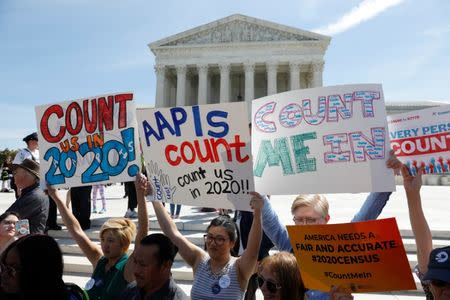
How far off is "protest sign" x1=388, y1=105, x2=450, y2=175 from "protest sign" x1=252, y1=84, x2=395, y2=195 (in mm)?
165

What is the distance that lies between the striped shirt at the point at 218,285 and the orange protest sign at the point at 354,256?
0.69 meters

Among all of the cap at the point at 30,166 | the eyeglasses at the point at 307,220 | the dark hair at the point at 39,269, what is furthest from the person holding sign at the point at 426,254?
the cap at the point at 30,166

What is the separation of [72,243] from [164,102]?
133 ft

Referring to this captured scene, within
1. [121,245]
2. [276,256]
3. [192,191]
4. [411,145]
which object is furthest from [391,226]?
[121,245]

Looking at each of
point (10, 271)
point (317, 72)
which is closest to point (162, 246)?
point (10, 271)

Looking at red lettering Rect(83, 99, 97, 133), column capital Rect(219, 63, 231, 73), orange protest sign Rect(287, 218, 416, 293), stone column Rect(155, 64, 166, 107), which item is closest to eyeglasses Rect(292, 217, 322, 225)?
orange protest sign Rect(287, 218, 416, 293)

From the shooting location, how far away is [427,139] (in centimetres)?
241

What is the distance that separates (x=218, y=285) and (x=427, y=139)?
1.75 m

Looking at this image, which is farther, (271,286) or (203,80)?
(203,80)

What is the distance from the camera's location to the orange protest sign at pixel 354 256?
176 cm

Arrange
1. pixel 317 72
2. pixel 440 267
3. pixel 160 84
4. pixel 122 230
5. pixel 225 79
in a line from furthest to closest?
pixel 160 84
pixel 225 79
pixel 317 72
pixel 122 230
pixel 440 267

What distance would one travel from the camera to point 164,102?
4553cm

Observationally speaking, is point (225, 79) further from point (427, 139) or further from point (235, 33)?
point (427, 139)

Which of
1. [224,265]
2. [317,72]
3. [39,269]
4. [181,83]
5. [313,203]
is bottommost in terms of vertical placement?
[224,265]
